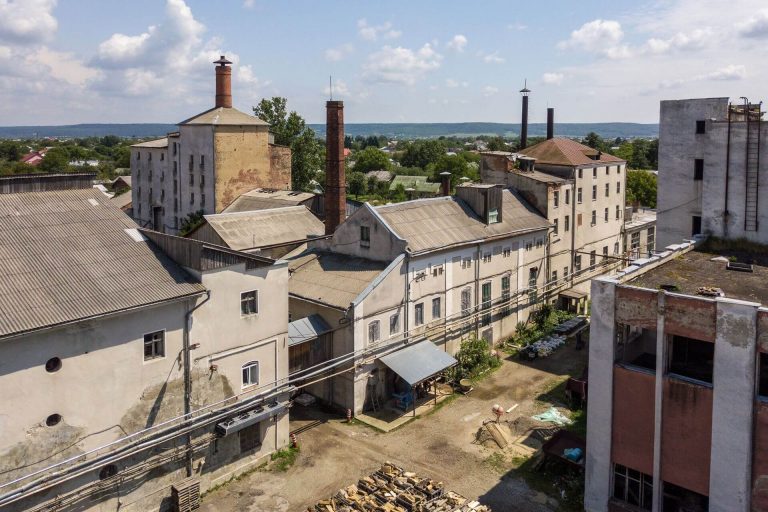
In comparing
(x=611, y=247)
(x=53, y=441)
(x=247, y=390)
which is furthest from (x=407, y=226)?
(x=611, y=247)

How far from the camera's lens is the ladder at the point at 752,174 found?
27.0m

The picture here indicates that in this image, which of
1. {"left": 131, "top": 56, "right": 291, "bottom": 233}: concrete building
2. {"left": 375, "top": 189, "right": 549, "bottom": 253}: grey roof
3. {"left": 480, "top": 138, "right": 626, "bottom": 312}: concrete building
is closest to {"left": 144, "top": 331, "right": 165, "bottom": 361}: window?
{"left": 375, "top": 189, "right": 549, "bottom": 253}: grey roof

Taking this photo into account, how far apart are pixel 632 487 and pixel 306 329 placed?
15.3m

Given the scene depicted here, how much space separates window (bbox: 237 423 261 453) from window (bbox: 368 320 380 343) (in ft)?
24.1

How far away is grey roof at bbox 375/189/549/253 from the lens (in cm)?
3334

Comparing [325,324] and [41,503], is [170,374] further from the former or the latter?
[325,324]

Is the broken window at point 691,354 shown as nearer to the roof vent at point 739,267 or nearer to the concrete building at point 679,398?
the concrete building at point 679,398

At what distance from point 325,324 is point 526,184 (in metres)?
20.5

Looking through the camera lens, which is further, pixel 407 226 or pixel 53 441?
pixel 407 226

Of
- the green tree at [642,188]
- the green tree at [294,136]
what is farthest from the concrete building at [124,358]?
the green tree at [642,188]

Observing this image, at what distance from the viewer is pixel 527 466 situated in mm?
25438

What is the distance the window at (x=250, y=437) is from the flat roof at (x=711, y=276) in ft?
51.3

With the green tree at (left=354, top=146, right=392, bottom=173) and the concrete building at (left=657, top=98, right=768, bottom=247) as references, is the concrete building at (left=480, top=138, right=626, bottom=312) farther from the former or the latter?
the green tree at (left=354, top=146, right=392, bottom=173)

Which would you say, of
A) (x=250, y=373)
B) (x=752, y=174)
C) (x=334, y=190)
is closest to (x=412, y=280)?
(x=334, y=190)
